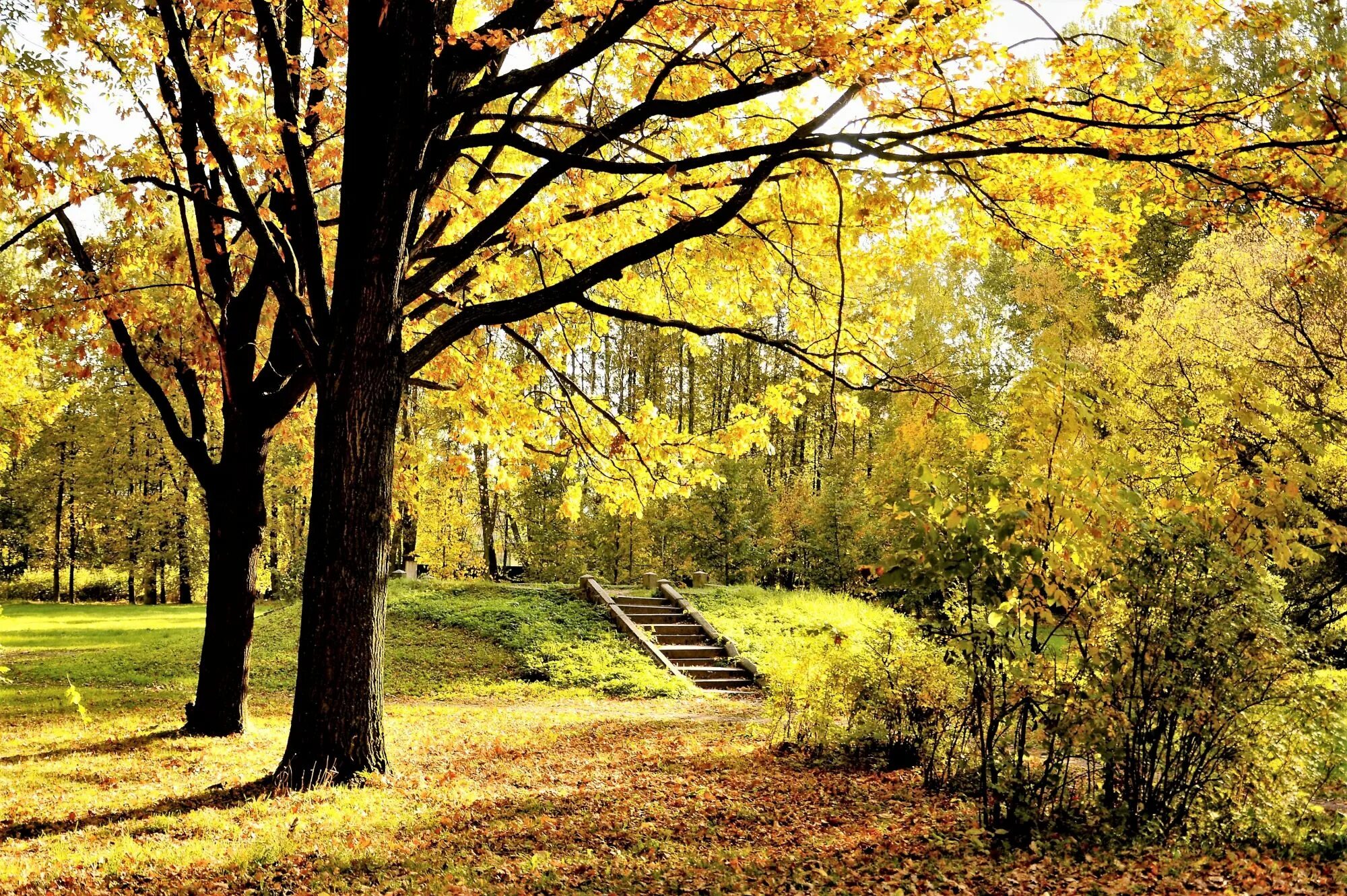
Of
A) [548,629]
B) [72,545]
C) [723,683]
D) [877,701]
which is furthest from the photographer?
[72,545]

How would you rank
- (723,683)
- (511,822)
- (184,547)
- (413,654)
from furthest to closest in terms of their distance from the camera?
(184,547) → (413,654) → (723,683) → (511,822)

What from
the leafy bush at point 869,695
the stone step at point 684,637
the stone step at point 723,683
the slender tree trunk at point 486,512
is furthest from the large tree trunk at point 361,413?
the slender tree trunk at point 486,512

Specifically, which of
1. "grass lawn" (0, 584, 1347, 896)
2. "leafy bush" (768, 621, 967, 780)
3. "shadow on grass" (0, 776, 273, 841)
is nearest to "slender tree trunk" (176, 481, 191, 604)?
"grass lawn" (0, 584, 1347, 896)

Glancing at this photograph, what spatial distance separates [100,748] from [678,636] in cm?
1098

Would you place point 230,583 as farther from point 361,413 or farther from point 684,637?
point 684,637

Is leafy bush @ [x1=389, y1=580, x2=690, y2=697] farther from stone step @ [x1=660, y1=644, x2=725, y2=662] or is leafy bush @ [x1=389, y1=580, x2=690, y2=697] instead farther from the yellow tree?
the yellow tree

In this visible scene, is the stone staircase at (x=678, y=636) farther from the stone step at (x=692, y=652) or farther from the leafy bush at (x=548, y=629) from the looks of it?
the leafy bush at (x=548, y=629)

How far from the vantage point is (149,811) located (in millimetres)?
5246

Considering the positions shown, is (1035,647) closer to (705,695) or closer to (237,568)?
(237,568)

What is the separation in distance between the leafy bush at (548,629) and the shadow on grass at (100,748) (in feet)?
22.6

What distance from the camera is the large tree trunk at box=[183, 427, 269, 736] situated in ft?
25.3

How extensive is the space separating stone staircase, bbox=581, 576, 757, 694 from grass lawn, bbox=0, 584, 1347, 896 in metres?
4.50

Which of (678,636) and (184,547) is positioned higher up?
(184,547)

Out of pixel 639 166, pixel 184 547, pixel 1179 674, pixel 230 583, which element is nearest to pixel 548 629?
pixel 230 583
